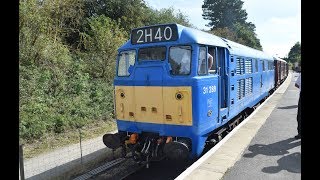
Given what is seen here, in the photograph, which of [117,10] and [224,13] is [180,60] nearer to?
[117,10]

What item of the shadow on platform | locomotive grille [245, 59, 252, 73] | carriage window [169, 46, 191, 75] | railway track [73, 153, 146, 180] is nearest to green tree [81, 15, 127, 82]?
locomotive grille [245, 59, 252, 73]

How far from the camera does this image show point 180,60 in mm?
6969

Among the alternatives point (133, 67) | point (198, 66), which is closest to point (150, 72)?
point (133, 67)

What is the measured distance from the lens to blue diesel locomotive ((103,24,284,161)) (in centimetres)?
678

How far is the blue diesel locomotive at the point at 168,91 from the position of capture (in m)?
6.78

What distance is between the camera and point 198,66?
6.88 metres

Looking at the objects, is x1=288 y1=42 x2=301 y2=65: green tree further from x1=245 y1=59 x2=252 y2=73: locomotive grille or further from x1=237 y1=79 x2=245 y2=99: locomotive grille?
x1=237 y1=79 x2=245 y2=99: locomotive grille

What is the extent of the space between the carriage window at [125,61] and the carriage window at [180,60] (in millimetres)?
1044

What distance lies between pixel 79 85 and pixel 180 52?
24.7 feet

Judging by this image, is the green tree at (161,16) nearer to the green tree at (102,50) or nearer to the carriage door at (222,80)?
the green tree at (102,50)

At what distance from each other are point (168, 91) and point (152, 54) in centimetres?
98

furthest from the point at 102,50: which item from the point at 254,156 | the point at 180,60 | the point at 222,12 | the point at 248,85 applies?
the point at 222,12

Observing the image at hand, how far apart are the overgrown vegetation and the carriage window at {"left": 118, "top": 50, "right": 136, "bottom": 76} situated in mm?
3584

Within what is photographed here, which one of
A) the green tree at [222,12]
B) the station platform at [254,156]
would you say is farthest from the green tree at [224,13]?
the station platform at [254,156]
